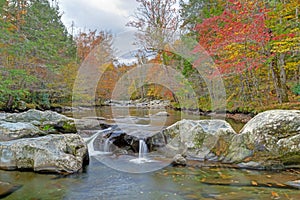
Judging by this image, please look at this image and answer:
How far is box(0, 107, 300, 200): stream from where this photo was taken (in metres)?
3.58

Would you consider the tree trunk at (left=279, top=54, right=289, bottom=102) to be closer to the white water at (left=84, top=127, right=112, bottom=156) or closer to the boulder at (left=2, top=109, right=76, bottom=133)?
the white water at (left=84, top=127, right=112, bottom=156)

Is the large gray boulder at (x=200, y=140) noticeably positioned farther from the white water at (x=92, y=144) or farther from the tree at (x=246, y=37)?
the tree at (x=246, y=37)

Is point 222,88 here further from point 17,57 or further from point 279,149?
point 17,57

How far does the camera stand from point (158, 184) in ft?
13.5

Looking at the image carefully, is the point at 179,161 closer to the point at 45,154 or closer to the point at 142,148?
the point at 142,148

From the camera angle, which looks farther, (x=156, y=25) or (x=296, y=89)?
(x=156, y=25)

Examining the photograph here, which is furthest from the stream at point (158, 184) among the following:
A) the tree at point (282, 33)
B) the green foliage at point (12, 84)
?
the green foliage at point (12, 84)

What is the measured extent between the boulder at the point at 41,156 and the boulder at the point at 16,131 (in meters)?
0.76

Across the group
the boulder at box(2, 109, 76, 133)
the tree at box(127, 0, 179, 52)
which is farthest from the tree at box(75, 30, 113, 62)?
the boulder at box(2, 109, 76, 133)

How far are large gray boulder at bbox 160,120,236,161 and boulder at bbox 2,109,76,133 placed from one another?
11.0 ft

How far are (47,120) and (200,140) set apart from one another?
16.0 ft

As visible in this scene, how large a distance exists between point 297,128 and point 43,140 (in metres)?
5.11

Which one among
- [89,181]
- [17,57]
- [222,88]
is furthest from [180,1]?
[89,181]

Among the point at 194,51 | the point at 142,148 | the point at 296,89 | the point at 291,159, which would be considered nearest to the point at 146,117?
the point at 194,51
